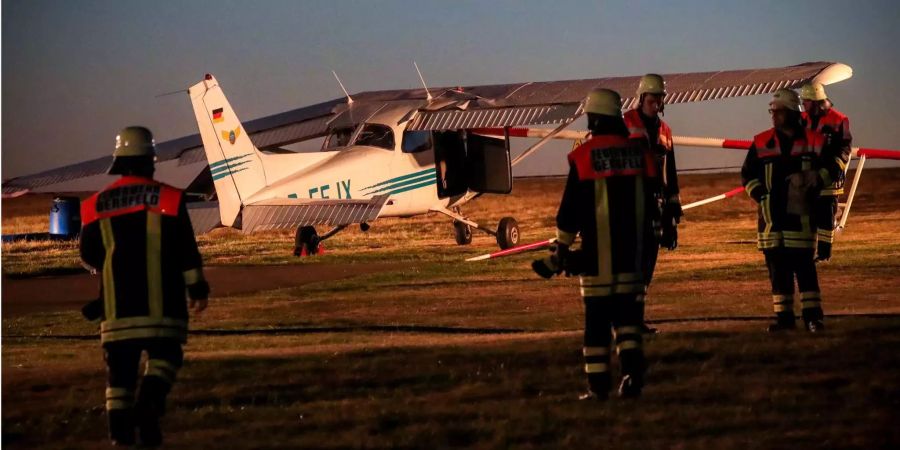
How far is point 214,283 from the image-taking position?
2148cm

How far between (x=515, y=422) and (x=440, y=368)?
2343 millimetres

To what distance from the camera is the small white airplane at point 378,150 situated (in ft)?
78.1

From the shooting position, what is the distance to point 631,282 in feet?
29.7

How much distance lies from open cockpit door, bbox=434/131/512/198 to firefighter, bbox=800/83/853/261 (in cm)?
1341

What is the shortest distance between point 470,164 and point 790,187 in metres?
16.5

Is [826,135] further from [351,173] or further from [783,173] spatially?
[351,173]

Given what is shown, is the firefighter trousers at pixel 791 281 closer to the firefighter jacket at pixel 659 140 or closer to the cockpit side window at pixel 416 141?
the firefighter jacket at pixel 659 140

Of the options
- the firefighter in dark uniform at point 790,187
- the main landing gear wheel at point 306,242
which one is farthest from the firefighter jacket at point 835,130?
the main landing gear wheel at point 306,242

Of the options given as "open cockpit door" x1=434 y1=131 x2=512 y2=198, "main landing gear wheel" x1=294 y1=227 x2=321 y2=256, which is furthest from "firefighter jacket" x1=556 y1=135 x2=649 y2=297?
"open cockpit door" x1=434 y1=131 x2=512 y2=198

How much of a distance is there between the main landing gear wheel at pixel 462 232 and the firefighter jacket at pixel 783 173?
651 inches

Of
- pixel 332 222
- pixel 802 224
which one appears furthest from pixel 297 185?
pixel 802 224

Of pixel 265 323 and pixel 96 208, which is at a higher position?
pixel 96 208

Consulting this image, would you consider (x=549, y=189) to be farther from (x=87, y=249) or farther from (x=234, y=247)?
(x=87, y=249)

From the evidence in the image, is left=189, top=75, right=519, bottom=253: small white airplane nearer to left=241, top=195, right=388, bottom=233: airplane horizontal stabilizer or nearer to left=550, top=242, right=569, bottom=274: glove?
left=241, top=195, right=388, bottom=233: airplane horizontal stabilizer
